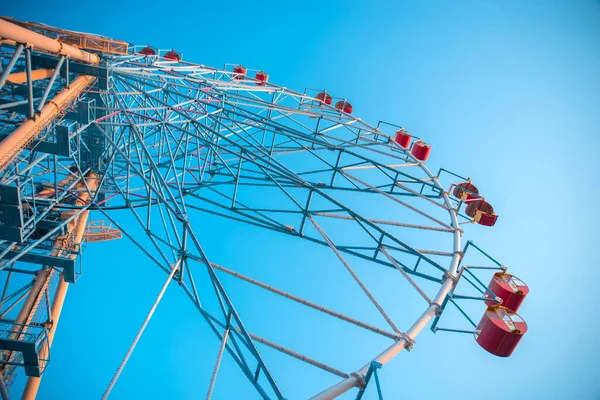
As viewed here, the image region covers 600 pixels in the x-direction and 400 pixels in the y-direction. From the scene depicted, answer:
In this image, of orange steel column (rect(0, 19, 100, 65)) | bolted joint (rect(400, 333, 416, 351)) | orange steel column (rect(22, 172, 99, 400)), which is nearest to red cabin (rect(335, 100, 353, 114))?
orange steel column (rect(0, 19, 100, 65))

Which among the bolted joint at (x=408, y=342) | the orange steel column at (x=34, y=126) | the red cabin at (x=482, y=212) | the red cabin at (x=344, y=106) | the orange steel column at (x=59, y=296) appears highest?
the red cabin at (x=344, y=106)

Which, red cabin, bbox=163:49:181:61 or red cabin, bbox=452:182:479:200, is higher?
red cabin, bbox=163:49:181:61

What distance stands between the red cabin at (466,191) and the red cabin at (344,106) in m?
11.8

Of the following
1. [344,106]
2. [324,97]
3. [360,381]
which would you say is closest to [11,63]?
[360,381]

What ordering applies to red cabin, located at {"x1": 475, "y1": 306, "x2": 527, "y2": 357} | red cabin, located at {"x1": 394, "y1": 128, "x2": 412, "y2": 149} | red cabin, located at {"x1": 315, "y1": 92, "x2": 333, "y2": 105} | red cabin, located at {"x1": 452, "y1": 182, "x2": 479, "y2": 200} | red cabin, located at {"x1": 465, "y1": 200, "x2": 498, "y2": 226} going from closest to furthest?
red cabin, located at {"x1": 475, "y1": 306, "x2": 527, "y2": 357} < red cabin, located at {"x1": 465, "y1": 200, "x2": 498, "y2": 226} < red cabin, located at {"x1": 452, "y1": 182, "x2": 479, "y2": 200} < red cabin, located at {"x1": 394, "y1": 128, "x2": 412, "y2": 149} < red cabin, located at {"x1": 315, "y1": 92, "x2": 333, "y2": 105}

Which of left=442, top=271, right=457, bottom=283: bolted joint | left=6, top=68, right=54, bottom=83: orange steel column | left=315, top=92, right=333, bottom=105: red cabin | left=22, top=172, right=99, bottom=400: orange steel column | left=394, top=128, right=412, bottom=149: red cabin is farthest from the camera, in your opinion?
left=315, top=92, right=333, bottom=105: red cabin

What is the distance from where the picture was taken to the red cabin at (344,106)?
28203 millimetres

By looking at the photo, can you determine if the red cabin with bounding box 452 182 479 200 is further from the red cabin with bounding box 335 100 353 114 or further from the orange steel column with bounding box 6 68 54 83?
the orange steel column with bounding box 6 68 54 83

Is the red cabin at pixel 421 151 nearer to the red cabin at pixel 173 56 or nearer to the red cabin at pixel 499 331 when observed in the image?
the red cabin at pixel 499 331

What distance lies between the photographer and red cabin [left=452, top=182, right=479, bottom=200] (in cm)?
1780

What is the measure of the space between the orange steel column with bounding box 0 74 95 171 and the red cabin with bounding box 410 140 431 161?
15874 millimetres

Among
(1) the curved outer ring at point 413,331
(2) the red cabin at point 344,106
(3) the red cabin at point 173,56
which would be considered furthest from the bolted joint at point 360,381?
(3) the red cabin at point 173,56

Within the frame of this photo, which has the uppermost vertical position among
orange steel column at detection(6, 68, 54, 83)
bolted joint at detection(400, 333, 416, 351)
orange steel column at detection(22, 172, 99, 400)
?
orange steel column at detection(6, 68, 54, 83)

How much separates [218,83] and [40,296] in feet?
40.7
